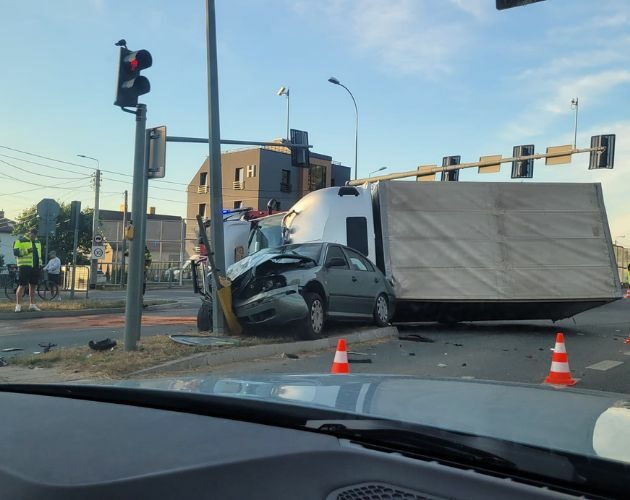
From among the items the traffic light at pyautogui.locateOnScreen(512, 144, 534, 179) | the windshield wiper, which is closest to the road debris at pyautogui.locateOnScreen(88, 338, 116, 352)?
the windshield wiper

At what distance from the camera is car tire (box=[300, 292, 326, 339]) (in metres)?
9.28

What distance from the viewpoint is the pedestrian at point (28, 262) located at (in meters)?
14.2

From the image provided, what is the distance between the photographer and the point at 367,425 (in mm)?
1641

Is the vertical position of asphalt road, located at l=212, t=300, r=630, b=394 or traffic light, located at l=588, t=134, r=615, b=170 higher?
traffic light, located at l=588, t=134, r=615, b=170

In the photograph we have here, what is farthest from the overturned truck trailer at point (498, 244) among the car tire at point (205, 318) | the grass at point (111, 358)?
the grass at point (111, 358)

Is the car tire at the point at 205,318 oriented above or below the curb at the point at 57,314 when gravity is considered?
above

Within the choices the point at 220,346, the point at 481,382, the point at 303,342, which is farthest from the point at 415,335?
the point at 481,382

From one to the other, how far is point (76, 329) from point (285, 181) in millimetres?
42603

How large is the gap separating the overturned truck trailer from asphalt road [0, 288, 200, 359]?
15.0ft

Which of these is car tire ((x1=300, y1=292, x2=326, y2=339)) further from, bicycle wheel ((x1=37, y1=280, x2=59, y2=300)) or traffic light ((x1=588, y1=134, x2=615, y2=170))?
traffic light ((x1=588, y1=134, x2=615, y2=170))

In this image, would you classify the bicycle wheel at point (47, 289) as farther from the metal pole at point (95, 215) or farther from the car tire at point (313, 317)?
the car tire at point (313, 317)

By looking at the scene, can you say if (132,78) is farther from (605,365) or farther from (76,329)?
(605,365)

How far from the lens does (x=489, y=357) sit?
895 cm

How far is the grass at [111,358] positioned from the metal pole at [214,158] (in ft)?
4.02
